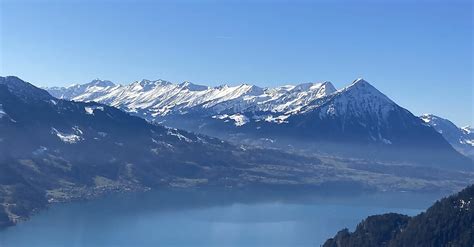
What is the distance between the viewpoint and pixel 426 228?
9769 centimetres

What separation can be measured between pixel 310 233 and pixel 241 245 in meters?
28.2

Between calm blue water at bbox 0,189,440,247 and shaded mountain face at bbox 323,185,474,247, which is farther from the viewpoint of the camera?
calm blue water at bbox 0,189,440,247

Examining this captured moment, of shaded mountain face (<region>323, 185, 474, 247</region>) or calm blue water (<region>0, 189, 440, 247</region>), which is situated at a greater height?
shaded mountain face (<region>323, 185, 474, 247</region>)

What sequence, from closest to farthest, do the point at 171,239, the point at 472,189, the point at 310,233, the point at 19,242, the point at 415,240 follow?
the point at 415,240 → the point at 472,189 → the point at 19,242 → the point at 171,239 → the point at 310,233

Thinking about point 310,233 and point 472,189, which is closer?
point 472,189

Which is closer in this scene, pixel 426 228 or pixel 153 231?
pixel 426 228

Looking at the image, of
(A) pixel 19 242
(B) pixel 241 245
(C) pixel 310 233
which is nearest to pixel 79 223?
(A) pixel 19 242

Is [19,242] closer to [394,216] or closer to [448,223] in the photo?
[394,216]

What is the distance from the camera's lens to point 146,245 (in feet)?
496

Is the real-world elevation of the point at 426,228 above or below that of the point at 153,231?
above

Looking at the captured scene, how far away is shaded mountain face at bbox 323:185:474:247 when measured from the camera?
95250 mm

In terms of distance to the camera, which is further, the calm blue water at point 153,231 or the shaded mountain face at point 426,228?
the calm blue water at point 153,231

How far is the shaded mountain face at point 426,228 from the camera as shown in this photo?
313ft

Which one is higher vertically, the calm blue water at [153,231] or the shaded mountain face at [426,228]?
the shaded mountain face at [426,228]
